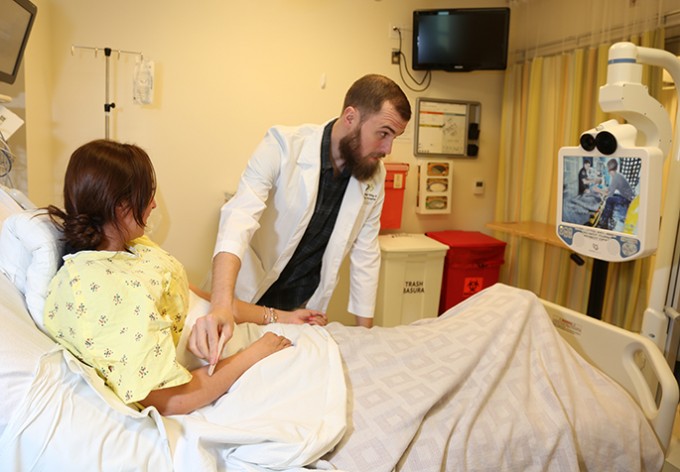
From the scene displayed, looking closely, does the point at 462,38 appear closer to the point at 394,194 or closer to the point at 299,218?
the point at 394,194

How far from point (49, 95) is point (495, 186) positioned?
2.88 meters

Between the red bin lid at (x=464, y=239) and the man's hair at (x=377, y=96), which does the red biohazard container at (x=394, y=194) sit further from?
the man's hair at (x=377, y=96)

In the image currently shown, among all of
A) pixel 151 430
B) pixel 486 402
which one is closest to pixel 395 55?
pixel 486 402

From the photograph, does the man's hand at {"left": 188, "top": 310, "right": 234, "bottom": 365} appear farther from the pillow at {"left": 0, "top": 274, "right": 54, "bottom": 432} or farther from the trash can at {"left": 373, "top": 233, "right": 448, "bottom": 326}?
the trash can at {"left": 373, "top": 233, "right": 448, "bottom": 326}

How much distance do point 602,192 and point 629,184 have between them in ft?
Answer: 0.29

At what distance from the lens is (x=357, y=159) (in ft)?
5.63

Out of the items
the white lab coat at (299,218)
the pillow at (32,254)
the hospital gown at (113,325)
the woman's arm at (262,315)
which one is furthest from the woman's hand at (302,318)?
the pillow at (32,254)

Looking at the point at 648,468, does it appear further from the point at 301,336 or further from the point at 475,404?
the point at 301,336

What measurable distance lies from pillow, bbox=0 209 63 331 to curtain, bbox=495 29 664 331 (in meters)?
2.55

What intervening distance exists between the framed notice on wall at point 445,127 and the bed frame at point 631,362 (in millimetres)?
1873

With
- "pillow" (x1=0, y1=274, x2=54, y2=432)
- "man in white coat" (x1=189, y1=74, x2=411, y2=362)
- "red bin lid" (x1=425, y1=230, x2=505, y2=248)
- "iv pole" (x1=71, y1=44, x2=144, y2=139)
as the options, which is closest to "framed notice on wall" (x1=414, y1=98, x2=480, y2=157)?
"red bin lid" (x1=425, y1=230, x2=505, y2=248)

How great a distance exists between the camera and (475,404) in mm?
1135

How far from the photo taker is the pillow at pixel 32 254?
1.00 m

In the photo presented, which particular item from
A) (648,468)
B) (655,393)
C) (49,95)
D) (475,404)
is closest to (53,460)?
(475,404)
